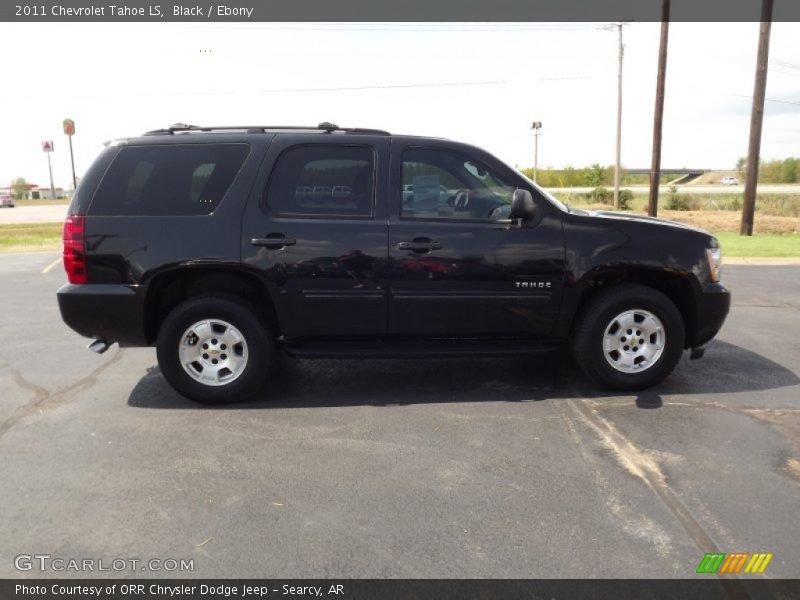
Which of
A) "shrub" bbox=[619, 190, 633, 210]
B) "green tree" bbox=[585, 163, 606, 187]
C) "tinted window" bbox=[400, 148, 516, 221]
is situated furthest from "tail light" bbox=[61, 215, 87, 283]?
"green tree" bbox=[585, 163, 606, 187]

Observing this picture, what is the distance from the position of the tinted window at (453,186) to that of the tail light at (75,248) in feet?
7.80

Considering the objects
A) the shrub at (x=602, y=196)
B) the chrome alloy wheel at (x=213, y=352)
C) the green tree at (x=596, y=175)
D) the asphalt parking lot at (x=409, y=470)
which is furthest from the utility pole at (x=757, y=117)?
the green tree at (x=596, y=175)

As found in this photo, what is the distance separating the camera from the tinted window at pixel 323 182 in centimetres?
468

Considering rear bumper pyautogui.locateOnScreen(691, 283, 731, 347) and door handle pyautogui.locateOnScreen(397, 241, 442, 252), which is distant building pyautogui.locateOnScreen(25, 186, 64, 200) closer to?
door handle pyautogui.locateOnScreen(397, 241, 442, 252)

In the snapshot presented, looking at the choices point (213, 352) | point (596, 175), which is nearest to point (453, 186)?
point (213, 352)

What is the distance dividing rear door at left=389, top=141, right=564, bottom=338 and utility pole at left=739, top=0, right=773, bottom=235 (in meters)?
16.7

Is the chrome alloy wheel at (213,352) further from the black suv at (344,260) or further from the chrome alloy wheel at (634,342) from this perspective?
the chrome alloy wheel at (634,342)

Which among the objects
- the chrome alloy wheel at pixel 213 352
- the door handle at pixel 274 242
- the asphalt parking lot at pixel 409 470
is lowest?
the asphalt parking lot at pixel 409 470

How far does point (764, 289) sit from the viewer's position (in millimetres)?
9492

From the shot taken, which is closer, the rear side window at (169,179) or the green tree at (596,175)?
the rear side window at (169,179)

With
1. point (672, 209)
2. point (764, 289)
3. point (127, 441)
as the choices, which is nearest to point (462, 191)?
point (127, 441)

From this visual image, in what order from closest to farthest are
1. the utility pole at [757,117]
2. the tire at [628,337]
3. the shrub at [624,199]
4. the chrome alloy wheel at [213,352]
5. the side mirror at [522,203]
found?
the side mirror at [522,203], the chrome alloy wheel at [213,352], the tire at [628,337], the utility pole at [757,117], the shrub at [624,199]

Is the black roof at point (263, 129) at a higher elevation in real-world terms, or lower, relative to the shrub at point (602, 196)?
higher

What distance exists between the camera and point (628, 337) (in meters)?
4.93
